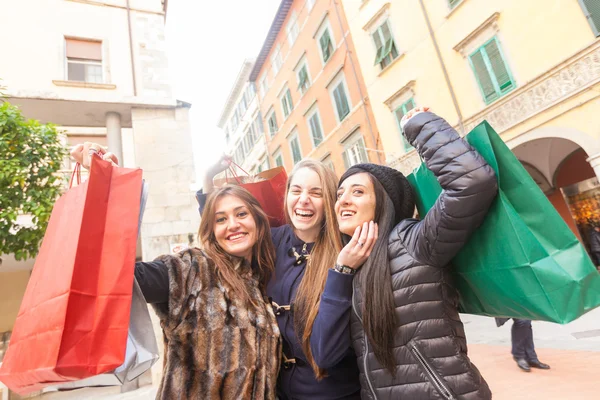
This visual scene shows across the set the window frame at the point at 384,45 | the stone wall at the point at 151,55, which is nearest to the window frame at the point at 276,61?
the window frame at the point at 384,45

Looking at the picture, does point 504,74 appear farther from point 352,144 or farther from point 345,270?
point 345,270

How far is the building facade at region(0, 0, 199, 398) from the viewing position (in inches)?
251

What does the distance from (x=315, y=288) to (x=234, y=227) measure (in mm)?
561

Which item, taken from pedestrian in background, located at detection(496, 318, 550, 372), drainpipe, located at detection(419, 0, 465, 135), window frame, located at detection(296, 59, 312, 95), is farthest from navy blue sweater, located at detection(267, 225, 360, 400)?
window frame, located at detection(296, 59, 312, 95)

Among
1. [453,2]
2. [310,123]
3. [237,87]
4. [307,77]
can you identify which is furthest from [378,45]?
[237,87]

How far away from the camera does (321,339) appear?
1.50m

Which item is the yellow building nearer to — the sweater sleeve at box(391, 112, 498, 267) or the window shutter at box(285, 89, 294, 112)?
the window shutter at box(285, 89, 294, 112)

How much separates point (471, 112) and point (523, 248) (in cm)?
1007

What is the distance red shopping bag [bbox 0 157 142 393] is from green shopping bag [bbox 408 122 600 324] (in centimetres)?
138

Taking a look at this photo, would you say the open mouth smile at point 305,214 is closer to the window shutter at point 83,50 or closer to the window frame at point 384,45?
the window shutter at point 83,50

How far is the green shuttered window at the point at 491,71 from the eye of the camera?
9047mm

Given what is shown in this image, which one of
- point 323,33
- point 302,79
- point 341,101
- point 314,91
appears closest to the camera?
point 341,101

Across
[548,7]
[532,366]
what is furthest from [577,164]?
[532,366]

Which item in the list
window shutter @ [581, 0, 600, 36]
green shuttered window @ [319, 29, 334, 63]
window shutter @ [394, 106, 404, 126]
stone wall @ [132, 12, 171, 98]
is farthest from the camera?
green shuttered window @ [319, 29, 334, 63]
